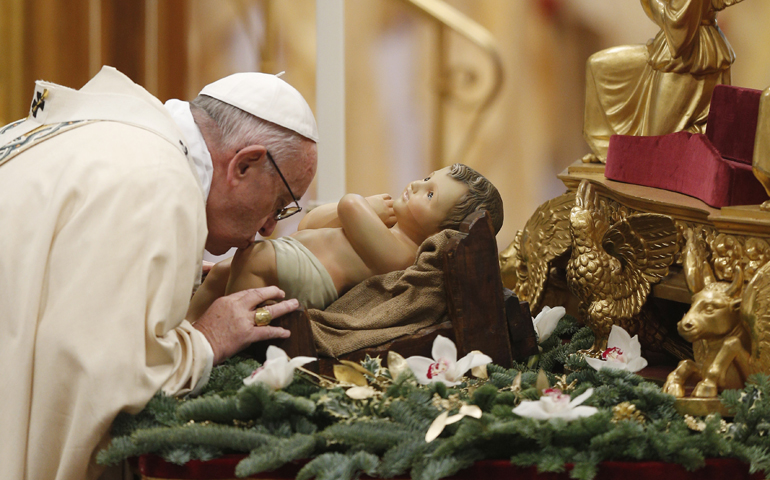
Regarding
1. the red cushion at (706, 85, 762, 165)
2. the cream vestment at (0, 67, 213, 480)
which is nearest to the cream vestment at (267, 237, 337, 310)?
the cream vestment at (0, 67, 213, 480)

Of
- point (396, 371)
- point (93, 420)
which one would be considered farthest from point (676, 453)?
point (93, 420)

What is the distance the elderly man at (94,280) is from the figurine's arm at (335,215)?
0.48 m

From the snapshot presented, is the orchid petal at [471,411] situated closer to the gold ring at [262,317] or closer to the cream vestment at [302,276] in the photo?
the gold ring at [262,317]

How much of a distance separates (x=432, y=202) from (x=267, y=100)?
508mm

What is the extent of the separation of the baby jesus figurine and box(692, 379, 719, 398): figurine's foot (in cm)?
67

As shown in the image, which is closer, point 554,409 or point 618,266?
point 554,409

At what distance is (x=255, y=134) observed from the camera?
6.63 ft

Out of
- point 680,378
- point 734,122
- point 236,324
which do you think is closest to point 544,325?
point 680,378

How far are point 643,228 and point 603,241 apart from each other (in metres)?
0.17

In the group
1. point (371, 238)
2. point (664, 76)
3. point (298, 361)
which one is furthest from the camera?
point (664, 76)

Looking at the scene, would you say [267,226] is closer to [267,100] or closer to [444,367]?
[267,100]

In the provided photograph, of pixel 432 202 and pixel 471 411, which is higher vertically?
pixel 432 202

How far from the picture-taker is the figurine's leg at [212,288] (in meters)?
2.15

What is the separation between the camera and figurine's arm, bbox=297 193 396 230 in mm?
2252
